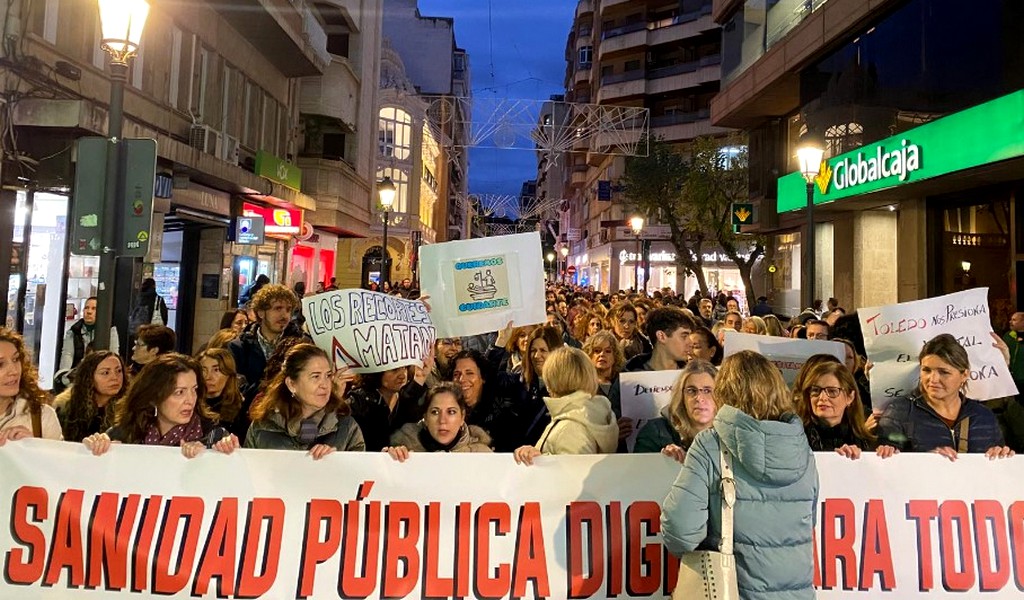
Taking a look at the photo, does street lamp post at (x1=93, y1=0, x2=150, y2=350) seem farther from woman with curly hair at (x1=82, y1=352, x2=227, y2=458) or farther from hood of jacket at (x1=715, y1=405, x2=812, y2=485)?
hood of jacket at (x1=715, y1=405, x2=812, y2=485)

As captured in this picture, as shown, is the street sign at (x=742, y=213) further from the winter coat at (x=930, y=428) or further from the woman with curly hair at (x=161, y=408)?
the woman with curly hair at (x=161, y=408)

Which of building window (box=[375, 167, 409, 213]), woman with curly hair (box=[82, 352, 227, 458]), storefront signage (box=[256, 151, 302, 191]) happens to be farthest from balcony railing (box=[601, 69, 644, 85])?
woman with curly hair (box=[82, 352, 227, 458])

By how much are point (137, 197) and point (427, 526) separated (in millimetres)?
4152

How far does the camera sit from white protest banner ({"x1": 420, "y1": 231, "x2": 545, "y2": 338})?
6.03 m

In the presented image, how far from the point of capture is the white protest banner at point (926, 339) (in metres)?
4.70

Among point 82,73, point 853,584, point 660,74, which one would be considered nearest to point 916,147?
point 853,584

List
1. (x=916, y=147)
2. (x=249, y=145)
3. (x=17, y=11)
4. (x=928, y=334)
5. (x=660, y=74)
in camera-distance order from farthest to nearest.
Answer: (x=660, y=74) → (x=249, y=145) → (x=916, y=147) → (x=17, y=11) → (x=928, y=334)

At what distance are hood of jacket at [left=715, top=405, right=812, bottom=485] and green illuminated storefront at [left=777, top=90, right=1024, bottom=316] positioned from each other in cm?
1036

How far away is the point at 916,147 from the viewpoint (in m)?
13.2

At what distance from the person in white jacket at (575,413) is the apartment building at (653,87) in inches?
1623

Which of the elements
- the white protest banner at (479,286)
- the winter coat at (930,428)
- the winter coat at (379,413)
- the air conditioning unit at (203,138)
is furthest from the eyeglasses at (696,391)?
the air conditioning unit at (203,138)

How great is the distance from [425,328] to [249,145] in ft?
54.2

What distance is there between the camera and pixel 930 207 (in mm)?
15297

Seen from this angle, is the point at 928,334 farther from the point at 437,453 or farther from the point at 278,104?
the point at 278,104
